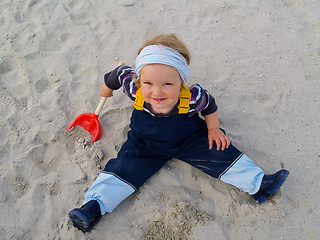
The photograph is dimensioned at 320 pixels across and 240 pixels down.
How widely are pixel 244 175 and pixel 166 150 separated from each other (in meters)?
0.54

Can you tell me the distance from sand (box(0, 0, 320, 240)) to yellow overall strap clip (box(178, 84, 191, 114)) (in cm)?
49

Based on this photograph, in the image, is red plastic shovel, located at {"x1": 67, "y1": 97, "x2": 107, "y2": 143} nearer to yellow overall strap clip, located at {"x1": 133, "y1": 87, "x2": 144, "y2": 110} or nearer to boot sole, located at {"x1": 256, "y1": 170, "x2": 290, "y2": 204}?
yellow overall strap clip, located at {"x1": 133, "y1": 87, "x2": 144, "y2": 110}

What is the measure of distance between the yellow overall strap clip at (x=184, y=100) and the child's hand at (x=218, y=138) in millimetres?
266

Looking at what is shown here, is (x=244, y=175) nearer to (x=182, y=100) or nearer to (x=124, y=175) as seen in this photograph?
(x=182, y=100)

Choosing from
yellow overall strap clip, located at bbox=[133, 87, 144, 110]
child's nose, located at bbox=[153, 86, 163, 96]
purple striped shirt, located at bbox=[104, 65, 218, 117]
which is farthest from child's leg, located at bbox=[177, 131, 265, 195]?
child's nose, located at bbox=[153, 86, 163, 96]

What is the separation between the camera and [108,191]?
1673 mm

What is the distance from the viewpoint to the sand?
5.53ft

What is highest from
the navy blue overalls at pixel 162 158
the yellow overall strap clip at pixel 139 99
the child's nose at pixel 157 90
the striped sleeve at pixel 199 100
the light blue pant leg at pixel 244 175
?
the child's nose at pixel 157 90

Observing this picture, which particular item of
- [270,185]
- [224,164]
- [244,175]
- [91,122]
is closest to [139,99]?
[91,122]

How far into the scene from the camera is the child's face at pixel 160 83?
1388 mm

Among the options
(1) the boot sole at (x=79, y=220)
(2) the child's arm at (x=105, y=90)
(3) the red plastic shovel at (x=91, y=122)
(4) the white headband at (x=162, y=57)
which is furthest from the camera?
(3) the red plastic shovel at (x=91, y=122)

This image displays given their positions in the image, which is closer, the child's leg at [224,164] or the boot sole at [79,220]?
the boot sole at [79,220]

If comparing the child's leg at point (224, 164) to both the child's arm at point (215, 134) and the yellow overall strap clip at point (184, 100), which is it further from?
the yellow overall strap clip at point (184, 100)

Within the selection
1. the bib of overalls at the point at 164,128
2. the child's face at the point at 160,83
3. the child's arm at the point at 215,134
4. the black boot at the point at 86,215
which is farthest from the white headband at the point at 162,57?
the black boot at the point at 86,215
